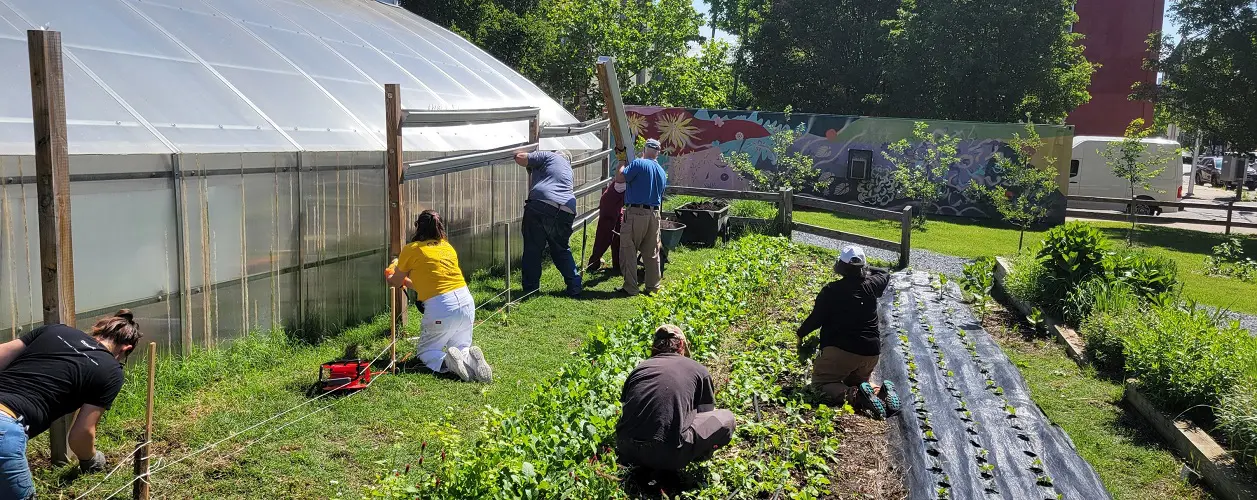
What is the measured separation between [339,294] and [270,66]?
8.29ft

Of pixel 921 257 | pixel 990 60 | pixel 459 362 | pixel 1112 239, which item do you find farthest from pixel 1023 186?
pixel 459 362

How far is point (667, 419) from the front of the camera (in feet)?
17.5

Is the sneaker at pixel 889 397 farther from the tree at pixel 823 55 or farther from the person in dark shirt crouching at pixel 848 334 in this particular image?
the tree at pixel 823 55

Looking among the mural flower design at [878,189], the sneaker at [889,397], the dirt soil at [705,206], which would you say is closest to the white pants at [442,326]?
the sneaker at [889,397]

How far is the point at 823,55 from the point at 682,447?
32607 mm

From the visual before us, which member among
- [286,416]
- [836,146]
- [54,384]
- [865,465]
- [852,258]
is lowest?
[865,465]

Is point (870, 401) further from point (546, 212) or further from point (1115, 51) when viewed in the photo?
point (1115, 51)

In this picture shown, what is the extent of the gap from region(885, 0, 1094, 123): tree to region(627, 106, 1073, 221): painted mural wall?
7429 millimetres

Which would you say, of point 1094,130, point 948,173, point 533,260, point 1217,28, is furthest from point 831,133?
point 1094,130

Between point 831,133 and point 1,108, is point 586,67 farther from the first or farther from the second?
point 1,108

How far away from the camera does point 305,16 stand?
1175 cm

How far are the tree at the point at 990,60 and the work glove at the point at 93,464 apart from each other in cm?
2880

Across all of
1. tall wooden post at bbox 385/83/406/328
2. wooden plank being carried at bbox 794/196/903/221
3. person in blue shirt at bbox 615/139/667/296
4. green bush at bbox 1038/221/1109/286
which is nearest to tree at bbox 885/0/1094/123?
wooden plank being carried at bbox 794/196/903/221

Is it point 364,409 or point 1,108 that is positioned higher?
point 1,108
